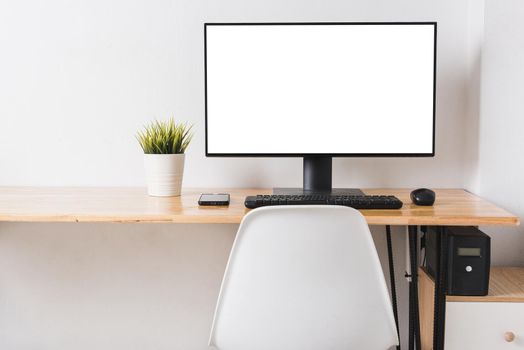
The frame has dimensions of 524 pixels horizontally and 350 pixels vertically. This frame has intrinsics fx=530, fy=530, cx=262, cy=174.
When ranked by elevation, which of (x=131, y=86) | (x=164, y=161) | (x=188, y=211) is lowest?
(x=188, y=211)

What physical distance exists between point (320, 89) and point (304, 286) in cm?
75

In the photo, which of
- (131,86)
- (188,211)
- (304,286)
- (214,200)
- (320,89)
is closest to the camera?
(304,286)

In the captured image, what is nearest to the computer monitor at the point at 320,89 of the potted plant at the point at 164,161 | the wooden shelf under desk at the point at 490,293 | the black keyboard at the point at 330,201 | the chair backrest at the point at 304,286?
the potted plant at the point at 164,161

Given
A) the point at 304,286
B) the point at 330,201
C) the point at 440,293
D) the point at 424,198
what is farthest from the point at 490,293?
the point at 304,286

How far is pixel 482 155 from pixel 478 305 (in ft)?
1.85

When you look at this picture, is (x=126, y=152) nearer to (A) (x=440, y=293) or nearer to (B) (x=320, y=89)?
(B) (x=320, y=89)

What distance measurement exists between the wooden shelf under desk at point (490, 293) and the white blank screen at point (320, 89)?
17.2 inches

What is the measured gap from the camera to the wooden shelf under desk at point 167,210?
1380 millimetres

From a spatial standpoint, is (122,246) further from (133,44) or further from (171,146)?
(133,44)

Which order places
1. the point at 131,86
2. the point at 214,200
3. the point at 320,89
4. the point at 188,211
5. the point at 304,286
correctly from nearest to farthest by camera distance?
the point at 304,286 → the point at 188,211 → the point at 214,200 → the point at 320,89 → the point at 131,86

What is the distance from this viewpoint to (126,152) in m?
1.95

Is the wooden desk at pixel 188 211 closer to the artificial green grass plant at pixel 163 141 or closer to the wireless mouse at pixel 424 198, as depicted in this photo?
the wireless mouse at pixel 424 198

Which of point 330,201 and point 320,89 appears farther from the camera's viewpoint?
point 320,89

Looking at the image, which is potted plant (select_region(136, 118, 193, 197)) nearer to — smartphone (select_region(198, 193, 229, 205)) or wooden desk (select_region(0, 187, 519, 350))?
wooden desk (select_region(0, 187, 519, 350))
